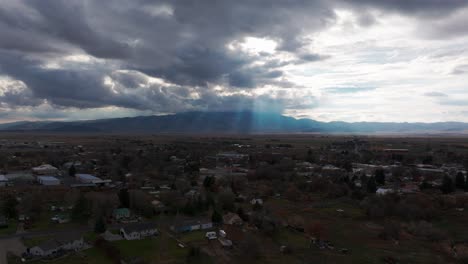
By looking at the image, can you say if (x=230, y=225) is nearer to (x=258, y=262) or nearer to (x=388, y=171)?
(x=258, y=262)

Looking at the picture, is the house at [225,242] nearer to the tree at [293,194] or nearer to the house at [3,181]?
the tree at [293,194]

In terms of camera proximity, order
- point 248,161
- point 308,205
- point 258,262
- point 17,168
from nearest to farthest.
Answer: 1. point 258,262
2. point 308,205
3. point 17,168
4. point 248,161

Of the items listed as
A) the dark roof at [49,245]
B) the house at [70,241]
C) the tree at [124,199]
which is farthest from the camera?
the tree at [124,199]

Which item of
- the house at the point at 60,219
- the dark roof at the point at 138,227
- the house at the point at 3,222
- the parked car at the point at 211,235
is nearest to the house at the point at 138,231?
the dark roof at the point at 138,227

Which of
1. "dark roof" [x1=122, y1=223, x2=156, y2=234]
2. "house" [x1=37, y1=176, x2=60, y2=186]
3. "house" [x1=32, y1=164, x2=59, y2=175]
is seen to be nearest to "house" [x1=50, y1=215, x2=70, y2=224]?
"dark roof" [x1=122, y1=223, x2=156, y2=234]

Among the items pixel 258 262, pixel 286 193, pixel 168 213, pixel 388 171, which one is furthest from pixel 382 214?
pixel 388 171

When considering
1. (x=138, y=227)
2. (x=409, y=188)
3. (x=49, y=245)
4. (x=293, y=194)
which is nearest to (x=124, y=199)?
(x=138, y=227)

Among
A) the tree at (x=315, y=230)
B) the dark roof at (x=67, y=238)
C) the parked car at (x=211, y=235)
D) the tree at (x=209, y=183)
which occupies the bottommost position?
the tree at (x=315, y=230)
